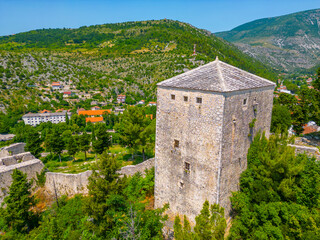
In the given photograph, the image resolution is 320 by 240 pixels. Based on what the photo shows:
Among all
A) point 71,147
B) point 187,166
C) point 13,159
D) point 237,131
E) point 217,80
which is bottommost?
point 71,147

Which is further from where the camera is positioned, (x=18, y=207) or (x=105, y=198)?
(x=18, y=207)

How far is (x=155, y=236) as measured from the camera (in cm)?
1180

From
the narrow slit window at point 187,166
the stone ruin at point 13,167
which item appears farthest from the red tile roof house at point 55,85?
the narrow slit window at point 187,166

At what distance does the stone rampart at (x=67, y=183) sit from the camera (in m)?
20.8

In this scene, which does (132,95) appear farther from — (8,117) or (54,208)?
(54,208)

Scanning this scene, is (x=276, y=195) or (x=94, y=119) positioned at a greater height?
(x=276, y=195)

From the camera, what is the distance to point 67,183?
2128cm

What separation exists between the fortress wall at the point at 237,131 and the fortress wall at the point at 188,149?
0.51 meters

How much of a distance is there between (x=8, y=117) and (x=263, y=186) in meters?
84.2

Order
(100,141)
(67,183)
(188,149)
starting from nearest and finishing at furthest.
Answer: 1. (188,149)
2. (67,183)
3. (100,141)

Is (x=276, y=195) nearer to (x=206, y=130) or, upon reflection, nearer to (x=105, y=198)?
(x=206, y=130)

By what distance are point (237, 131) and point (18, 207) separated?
1781 centimetres

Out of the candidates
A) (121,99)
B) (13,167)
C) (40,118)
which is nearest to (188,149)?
(13,167)

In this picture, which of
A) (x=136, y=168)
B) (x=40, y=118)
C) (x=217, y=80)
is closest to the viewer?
(x=217, y=80)
